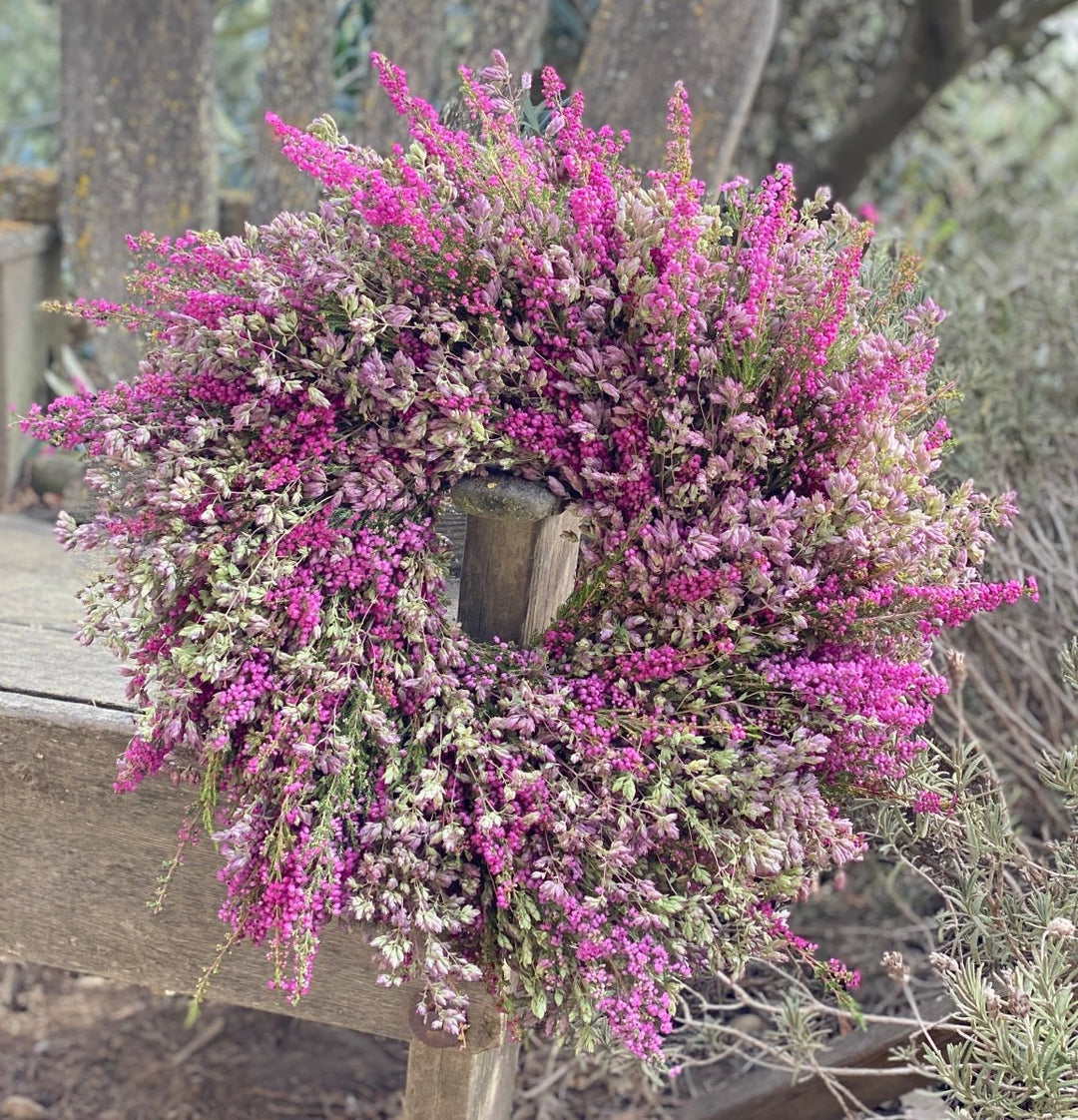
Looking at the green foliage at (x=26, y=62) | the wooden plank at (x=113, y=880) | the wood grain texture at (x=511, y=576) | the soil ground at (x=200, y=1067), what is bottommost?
the soil ground at (x=200, y=1067)

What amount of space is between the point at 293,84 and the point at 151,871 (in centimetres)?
243

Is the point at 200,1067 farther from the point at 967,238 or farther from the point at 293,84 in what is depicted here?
the point at 967,238

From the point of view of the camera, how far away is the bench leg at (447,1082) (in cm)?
171

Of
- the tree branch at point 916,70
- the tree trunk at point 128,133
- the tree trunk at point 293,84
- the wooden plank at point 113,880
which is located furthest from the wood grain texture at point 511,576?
the tree branch at point 916,70

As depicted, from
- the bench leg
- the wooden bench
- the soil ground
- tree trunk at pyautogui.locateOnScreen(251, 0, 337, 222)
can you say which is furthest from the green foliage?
the bench leg

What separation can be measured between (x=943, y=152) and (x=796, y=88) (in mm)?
897

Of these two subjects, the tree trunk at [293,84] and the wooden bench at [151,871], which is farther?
the tree trunk at [293,84]

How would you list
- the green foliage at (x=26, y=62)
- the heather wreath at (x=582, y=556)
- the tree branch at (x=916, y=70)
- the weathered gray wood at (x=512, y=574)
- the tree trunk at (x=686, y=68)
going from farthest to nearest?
the green foliage at (x=26, y=62), the tree branch at (x=916, y=70), the tree trunk at (x=686, y=68), the weathered gray wood at (x=512, y=574), the heather wreath at (x=582, y=556)

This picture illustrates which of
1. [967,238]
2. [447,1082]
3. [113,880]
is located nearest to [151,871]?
[113,880]

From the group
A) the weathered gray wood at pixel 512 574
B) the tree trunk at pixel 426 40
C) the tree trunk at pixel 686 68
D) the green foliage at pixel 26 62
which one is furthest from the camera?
the green foliage at pixel 26 62

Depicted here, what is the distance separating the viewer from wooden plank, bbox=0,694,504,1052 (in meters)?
1.69

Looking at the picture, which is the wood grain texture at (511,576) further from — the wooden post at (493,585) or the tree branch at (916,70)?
the tree branch at (916,70)

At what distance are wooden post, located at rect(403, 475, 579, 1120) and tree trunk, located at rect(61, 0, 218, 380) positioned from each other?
219 centimetres

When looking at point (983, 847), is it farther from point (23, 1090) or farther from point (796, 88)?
point (796, 88)
